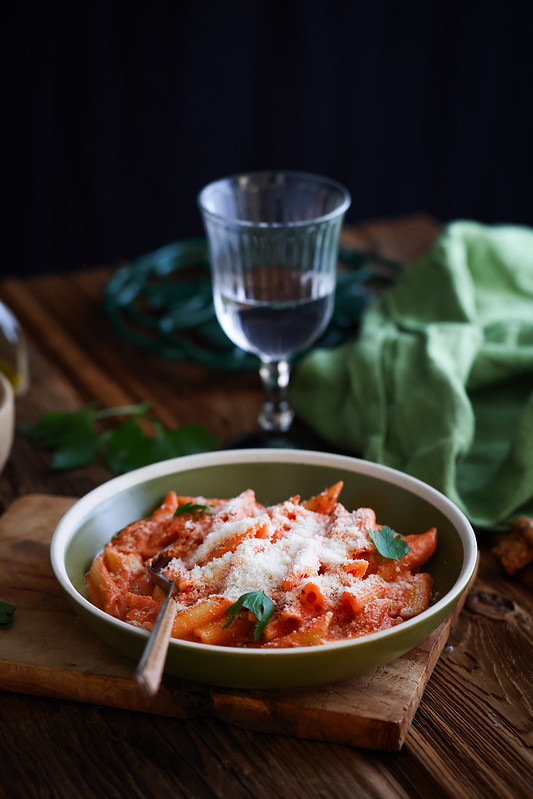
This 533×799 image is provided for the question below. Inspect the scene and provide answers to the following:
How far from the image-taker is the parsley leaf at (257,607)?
0.96 meters

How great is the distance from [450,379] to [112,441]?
594mm

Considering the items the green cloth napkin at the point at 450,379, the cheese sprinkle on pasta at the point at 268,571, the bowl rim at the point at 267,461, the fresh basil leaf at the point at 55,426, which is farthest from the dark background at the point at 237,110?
the cheese sprinkle on pasta at the point at 268,571

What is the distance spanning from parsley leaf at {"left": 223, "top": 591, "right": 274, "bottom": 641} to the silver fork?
0.22 ft

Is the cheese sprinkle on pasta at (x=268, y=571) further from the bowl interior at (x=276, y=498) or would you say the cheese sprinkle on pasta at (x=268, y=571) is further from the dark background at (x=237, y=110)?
the dark background at (x=237, y=110)

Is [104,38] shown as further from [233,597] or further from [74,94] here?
[233,597]

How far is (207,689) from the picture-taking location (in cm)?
100

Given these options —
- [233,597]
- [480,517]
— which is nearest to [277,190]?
[480,517]

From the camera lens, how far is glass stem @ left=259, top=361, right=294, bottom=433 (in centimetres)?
161

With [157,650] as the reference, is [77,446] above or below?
below

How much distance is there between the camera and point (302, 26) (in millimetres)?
3252

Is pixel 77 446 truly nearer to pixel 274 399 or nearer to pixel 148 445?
pixel 148 445

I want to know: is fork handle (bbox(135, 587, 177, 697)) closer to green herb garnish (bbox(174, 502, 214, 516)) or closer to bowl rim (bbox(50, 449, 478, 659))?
bowl rim (bbox(50, 449, 478, 659))

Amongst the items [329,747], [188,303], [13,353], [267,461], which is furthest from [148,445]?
[329,747]

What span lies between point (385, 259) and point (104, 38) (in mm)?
1472
